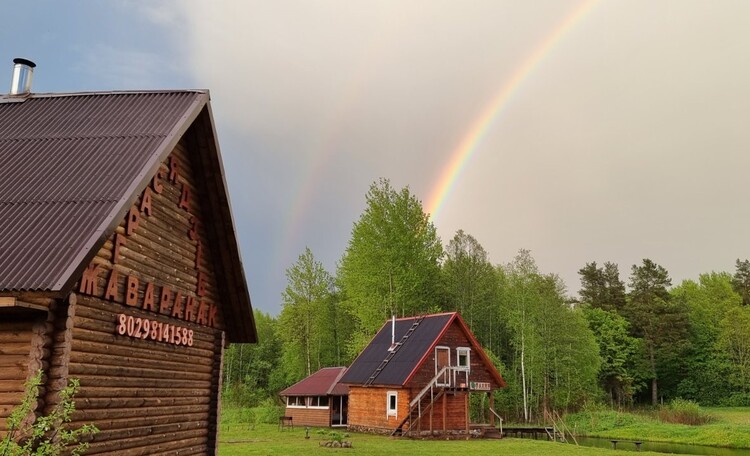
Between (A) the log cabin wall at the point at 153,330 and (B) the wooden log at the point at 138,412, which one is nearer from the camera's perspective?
(B) the wooden log at the point at 138,412

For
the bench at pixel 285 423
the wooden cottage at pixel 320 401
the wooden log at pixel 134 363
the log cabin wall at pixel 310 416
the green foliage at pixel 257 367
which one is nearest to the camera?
the wooden log at pixel 134 363

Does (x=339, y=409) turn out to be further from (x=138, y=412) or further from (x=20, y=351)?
(x=20, y=351)

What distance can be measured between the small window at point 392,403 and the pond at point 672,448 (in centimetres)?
1458

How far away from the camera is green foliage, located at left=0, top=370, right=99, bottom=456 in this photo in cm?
714

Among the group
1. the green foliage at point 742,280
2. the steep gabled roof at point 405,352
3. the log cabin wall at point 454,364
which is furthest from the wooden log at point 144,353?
the green foliage at point 742,280

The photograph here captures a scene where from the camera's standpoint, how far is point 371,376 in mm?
38500

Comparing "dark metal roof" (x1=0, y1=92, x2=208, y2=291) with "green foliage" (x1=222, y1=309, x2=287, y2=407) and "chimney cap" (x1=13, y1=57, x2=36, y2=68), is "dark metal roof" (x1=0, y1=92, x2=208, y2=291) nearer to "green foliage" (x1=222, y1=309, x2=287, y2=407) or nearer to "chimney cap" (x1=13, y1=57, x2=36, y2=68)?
"chimney cap" (x1=13, y1=57, x2=36, y2=68)

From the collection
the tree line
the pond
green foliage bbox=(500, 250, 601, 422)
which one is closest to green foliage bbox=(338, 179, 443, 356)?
the tree line

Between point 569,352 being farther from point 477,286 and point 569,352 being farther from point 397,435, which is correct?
point 397,435

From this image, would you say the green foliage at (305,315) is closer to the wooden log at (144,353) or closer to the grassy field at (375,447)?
the grassy field at (375,447)

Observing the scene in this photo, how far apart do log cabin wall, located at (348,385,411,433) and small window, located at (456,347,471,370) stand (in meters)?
4.43

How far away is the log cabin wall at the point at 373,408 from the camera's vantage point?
1428 inches

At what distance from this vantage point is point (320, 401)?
146 feet

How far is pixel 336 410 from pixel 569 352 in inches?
1032
